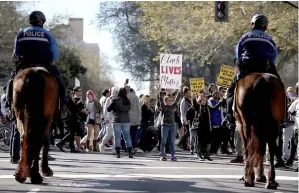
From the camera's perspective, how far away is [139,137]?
21828 mm

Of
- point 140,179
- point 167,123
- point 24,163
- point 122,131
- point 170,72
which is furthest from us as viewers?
point 170,72

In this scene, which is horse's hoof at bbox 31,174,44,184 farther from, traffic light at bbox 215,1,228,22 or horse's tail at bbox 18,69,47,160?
traffic light at bbox 215,1,228,22

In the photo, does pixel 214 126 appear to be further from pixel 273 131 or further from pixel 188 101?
pixel 273 131

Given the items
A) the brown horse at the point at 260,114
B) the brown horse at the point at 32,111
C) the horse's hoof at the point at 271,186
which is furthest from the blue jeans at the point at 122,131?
the horse's hoof at the point at 271,186

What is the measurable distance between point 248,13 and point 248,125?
24.4 meters

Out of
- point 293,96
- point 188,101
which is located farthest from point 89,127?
point 293,96

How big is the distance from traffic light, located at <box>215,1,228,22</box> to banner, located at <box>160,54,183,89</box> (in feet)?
6.55

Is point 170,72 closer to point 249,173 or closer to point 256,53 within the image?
point 256,53

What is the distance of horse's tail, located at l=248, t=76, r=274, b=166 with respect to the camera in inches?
434

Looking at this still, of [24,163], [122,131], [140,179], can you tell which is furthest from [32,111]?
[122,131]

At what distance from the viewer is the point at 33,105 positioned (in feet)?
36.0

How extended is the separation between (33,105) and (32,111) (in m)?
0.09

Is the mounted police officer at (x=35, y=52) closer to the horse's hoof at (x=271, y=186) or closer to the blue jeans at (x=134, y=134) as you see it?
the horse's hoof at (x=271, y=186)

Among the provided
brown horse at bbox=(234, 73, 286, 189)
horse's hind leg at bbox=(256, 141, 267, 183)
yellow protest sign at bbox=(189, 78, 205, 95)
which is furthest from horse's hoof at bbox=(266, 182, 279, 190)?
yellow protest sign at bbox=(189, 78, 205, 95)
